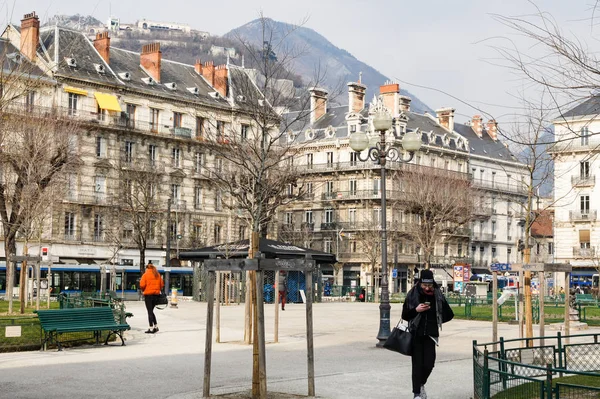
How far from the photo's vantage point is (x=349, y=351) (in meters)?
18.5

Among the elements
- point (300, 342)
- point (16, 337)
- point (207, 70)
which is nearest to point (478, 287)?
point (207, 70)

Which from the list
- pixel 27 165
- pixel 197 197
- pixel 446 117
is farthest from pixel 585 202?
pixel 27 165

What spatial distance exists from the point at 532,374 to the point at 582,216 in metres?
61.7

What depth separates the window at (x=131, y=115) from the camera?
6525cm

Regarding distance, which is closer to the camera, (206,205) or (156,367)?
(156,367)

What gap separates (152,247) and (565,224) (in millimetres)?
31079

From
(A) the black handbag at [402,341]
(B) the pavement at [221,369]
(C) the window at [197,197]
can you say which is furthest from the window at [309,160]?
(A) the black handbag at [402,341]

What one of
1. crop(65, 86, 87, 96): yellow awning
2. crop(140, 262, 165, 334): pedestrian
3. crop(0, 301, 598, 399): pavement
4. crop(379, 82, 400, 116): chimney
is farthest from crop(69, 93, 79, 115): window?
crop(140, 262, 165, 334): pedestrian

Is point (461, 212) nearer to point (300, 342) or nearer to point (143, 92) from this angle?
point (143, 92)

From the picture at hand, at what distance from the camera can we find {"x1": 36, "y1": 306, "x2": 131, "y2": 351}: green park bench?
17.2 metres

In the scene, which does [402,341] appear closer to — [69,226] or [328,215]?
[69,226]

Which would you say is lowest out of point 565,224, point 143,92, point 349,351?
point 349,351

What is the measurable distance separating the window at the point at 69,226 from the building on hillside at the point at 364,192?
1895 cm

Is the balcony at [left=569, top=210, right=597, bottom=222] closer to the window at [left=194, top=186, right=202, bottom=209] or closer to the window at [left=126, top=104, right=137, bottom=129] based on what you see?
the window at [left=194, top=186, right=202, bottom=209]
